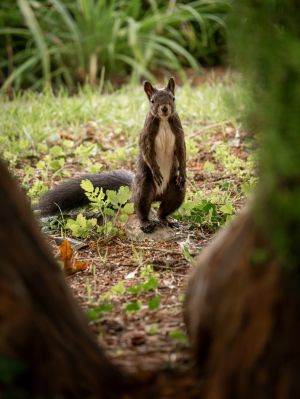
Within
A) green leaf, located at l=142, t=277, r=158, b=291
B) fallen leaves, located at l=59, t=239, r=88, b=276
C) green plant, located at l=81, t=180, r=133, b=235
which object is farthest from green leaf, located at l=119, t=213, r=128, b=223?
green leaf, located at l=142, t=277, r=158, b=291

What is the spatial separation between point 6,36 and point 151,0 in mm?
2080

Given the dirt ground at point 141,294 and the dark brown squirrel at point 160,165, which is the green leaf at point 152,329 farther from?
the dark brown squirrel at point 160,165

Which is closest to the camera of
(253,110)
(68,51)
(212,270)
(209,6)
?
(253,110)

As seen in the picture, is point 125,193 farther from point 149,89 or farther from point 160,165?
point 149,89

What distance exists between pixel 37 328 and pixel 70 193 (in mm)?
2383

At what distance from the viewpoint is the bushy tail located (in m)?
3.99

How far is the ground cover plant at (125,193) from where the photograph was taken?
2.36 meters

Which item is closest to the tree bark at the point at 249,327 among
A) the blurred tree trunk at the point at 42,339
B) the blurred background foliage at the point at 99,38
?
the blurred tree trunk at the point at 42,339

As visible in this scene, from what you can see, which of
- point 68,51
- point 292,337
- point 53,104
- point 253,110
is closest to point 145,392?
point 292,337

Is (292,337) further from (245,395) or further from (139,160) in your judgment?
(139,160)

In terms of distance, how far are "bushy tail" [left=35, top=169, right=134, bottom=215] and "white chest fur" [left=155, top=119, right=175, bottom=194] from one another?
428 millimetres

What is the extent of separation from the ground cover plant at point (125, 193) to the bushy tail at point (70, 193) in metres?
0.09

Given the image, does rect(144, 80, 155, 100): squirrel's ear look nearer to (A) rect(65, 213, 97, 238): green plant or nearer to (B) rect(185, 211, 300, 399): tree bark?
(A) rect(65, 213, 97, 238): green plant

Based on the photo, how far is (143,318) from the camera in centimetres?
Answer: 248
